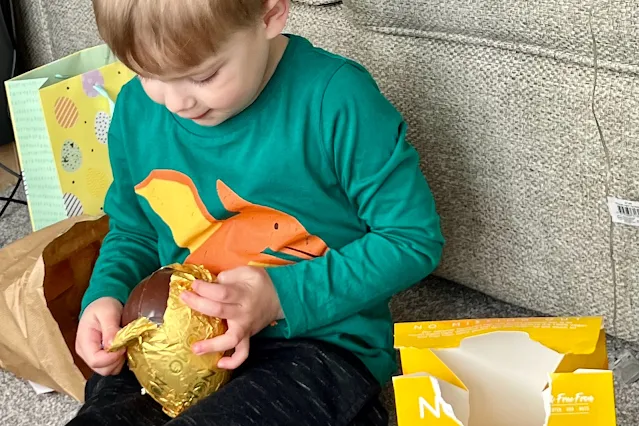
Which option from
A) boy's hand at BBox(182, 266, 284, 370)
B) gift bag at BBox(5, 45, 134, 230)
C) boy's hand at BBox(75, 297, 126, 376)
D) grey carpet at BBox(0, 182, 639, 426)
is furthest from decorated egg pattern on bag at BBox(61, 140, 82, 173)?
boy's hand at BBox(182, 266, 284, 370)

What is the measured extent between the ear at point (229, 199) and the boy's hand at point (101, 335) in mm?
157

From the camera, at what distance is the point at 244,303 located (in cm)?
74

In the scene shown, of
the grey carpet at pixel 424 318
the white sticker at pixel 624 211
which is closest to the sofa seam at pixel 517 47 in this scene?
the white sticker at pixel 624 211

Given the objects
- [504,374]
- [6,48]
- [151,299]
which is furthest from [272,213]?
[6,48]

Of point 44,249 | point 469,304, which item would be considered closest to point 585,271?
point 469,304

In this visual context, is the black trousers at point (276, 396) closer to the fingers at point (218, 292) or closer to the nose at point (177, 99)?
the fingers at point (218, 292)

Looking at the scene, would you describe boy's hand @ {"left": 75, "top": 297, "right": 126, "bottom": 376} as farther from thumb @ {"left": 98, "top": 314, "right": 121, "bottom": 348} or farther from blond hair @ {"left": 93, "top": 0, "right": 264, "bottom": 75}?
blond hair @ {"left": 93, "top": 0, "right": 264, "bottom": 75}

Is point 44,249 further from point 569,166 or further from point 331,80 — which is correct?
point 569,166

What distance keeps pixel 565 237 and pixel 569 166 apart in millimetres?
97

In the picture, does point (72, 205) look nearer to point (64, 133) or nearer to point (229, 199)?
point (64, 133)

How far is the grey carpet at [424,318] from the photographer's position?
3.16 ft

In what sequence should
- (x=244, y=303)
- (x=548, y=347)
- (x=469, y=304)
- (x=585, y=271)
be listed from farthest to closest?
1. (x=469, y=304)
2. (x=585, y=271)
3. (x=244, y=303)
4. (x=548, y=347)


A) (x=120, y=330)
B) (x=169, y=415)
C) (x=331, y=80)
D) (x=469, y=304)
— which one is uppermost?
(x=331, y=80)

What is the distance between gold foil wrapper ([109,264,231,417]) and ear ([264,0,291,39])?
24 centimetres
